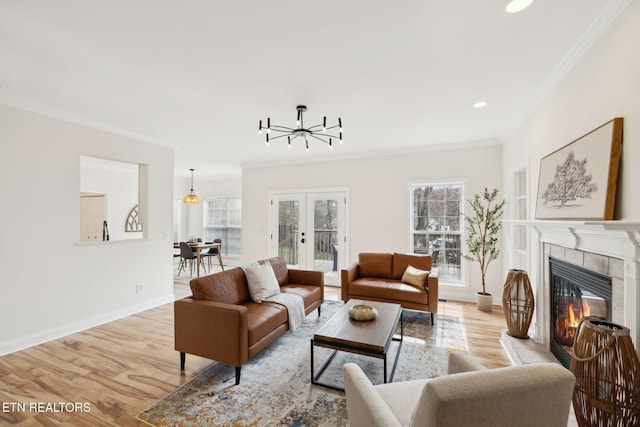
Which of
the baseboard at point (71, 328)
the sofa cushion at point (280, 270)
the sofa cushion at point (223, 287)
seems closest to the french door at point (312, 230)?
the sofa cushion at point (280, 270)

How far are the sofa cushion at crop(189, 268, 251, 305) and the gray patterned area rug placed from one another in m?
0.61

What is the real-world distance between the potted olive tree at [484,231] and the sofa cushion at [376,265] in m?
1.21

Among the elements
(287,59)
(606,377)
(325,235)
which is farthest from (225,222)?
(606,377)

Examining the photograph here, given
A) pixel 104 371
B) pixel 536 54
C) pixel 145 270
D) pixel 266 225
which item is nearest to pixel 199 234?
pixel 266 225

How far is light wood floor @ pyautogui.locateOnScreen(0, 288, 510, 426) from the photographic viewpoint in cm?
202

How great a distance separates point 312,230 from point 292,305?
9.42 feet

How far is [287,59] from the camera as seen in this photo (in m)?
2.23

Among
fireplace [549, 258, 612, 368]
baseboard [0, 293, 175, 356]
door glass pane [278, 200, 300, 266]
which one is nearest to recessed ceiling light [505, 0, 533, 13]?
fireplace [549, 258, 612, 368]

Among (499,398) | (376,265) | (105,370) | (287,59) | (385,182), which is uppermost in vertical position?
(287,59)

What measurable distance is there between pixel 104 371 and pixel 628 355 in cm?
372

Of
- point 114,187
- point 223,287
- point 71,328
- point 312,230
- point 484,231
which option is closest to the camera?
point 223,287

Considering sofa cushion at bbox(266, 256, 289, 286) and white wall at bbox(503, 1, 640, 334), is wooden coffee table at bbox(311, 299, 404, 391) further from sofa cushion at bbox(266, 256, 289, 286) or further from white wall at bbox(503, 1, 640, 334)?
white wall at bbox(503, 1, 640, 334)

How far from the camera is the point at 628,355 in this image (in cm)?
138

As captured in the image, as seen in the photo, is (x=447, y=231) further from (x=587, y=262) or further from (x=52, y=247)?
(x=52, y=247)
